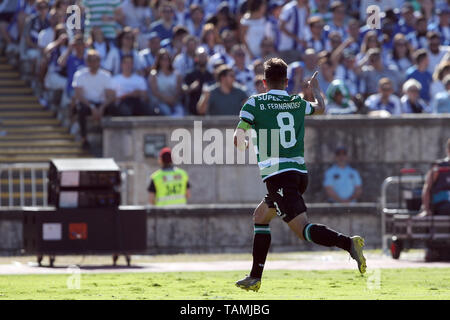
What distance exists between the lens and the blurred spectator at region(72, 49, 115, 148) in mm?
21891

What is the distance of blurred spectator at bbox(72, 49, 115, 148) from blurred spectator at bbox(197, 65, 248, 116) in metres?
1.47

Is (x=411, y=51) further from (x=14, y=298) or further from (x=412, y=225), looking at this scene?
(x=14, y=298)

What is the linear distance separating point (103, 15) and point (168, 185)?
4187 millimetres

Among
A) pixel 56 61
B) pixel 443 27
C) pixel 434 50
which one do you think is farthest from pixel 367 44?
pixel 56 61

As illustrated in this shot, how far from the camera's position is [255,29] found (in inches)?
942

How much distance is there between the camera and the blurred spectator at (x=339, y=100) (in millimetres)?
22312

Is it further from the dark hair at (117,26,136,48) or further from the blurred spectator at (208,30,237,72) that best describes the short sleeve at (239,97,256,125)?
the blurred spectator at (208,30,237,72)

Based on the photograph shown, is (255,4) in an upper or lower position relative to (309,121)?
upper

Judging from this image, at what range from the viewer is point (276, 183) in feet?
39.1

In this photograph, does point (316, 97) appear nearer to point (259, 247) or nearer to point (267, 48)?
point (259, 247)

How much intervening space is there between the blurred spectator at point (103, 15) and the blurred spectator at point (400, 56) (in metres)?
4.86

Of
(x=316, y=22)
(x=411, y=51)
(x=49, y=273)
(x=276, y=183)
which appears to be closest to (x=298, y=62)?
(x=316, y=22)
